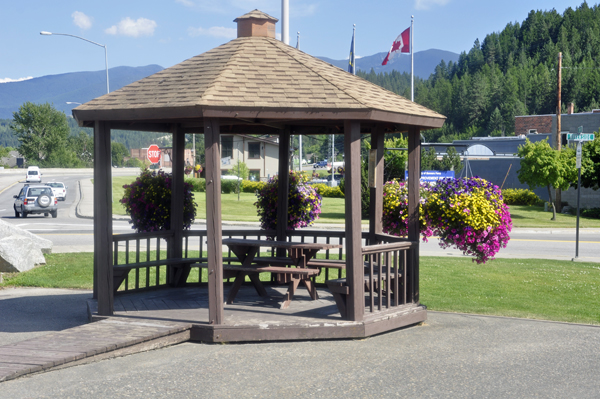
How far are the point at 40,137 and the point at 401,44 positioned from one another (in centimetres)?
8864

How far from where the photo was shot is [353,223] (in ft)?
22.0

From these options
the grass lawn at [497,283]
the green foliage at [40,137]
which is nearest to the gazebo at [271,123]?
the grass lawn at [497,283]

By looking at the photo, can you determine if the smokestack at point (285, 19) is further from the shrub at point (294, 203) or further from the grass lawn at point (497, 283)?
the grass lawn at point (497, 283)

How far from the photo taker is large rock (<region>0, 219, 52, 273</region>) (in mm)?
11828

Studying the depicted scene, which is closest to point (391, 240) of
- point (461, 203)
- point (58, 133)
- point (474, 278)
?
point (461, 203)

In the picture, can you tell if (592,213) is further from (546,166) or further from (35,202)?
(35,202)

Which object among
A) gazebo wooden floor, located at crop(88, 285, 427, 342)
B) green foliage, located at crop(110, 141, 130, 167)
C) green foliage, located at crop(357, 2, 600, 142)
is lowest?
gazebo wooden floor, located at crop(88, 285, 427, 342)

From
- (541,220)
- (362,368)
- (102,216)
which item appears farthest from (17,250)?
(541,220)

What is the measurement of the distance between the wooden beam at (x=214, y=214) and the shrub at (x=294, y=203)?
3.42 metres

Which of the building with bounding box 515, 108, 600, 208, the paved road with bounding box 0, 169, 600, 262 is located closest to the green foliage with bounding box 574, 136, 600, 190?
the building with bounding box 515, 108, 600, 208

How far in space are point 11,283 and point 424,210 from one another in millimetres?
7796

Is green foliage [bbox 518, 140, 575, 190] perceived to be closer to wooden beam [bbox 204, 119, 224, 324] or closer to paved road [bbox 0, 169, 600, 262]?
paved road [bbox 0, 169, 600, 262]

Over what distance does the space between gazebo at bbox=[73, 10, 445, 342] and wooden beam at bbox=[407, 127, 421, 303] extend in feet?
0.05

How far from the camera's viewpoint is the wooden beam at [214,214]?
6383 mm
